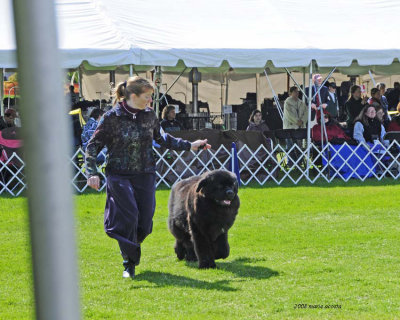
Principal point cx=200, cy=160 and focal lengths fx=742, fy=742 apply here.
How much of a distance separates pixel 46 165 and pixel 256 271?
5.53 m

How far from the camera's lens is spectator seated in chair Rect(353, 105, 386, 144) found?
14.4m

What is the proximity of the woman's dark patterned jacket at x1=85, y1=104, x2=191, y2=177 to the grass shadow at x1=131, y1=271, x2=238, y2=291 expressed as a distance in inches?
36.7

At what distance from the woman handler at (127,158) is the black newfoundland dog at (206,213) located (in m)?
0.47

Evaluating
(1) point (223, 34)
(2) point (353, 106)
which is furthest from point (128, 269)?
(2) point (353, 106)

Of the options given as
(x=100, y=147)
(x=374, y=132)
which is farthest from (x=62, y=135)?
(x=374, y=132)

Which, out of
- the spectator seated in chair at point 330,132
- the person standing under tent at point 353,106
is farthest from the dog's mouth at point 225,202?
the person standing under tent at point 353,106

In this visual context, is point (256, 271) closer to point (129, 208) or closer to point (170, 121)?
point (129, 208)

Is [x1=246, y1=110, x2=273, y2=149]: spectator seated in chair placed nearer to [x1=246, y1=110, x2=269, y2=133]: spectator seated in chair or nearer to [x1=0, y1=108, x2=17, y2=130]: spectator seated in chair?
[x1=246, y1=110, x2=269, y2=133]: spectator seated in chair

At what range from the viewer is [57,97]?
115 cm

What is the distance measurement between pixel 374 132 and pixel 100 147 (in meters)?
9.43

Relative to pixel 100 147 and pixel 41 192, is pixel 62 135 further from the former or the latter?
pixel 100 147

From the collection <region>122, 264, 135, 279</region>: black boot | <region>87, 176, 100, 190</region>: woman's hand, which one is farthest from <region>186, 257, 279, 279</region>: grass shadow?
<region>87, 176, 100, 190</region>: woman's hand

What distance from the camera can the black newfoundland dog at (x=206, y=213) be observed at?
20.5 ft

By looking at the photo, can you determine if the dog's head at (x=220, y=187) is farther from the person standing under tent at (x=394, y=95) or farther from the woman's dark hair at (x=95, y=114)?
the person standing under tent at (x=394, y=95)
